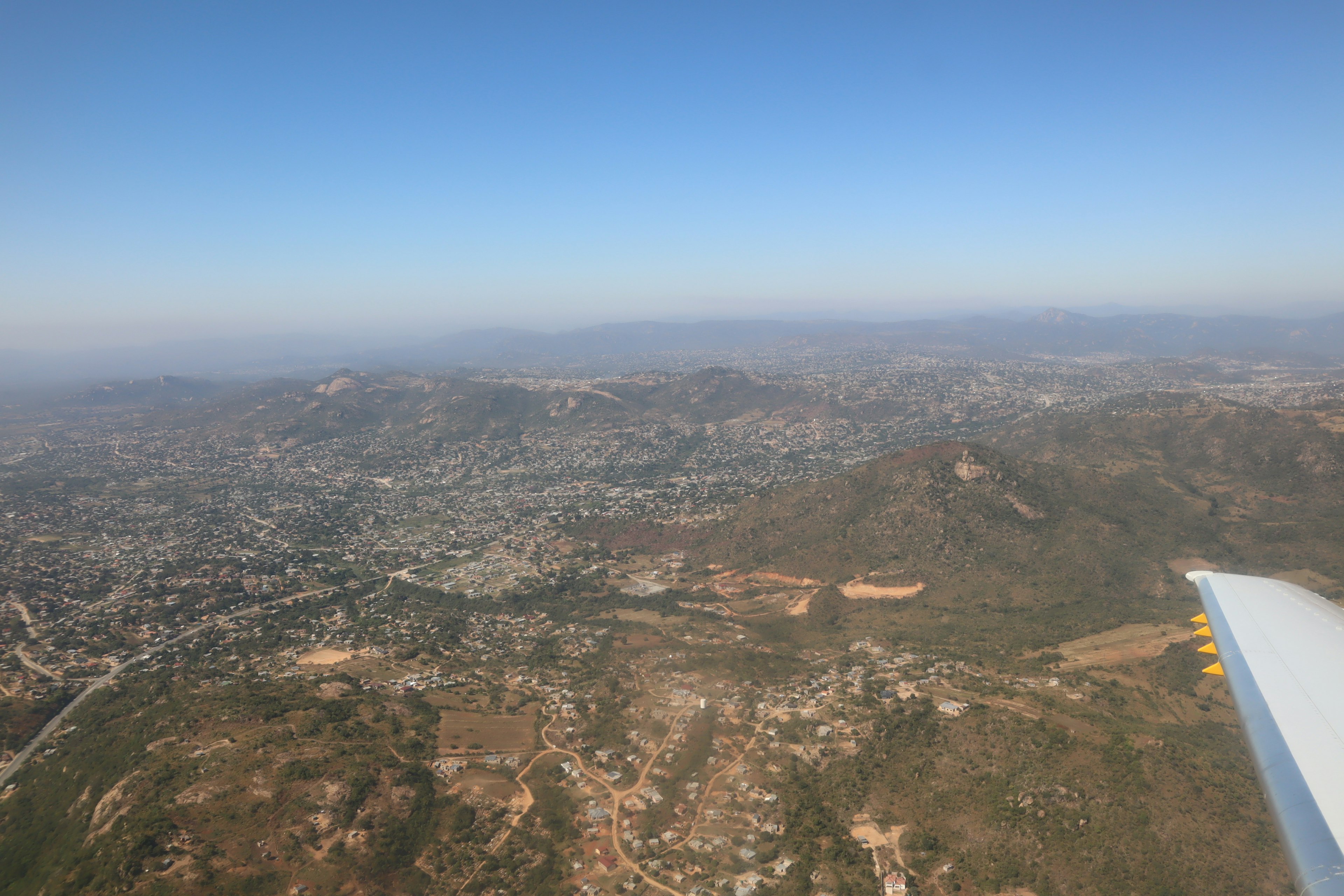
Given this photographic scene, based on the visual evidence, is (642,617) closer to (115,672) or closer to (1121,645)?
(1121,645)

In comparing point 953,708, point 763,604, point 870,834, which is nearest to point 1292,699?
point 870,834

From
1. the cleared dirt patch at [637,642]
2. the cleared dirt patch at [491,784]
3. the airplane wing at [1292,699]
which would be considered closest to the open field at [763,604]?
the cleared dirt patch at [637,642]

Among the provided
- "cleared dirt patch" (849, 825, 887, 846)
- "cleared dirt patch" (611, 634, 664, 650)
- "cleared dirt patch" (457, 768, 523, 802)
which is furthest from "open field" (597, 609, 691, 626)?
"cleared dirt patch" (849, 825, 887, 846)

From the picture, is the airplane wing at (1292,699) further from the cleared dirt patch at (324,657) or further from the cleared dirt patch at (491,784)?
the cleared dirt patch at (324,657)

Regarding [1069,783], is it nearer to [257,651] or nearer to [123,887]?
[123,887]

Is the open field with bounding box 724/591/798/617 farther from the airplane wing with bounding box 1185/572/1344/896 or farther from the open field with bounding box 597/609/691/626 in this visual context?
the airplane wing with bounding box 1185/572/1344/896

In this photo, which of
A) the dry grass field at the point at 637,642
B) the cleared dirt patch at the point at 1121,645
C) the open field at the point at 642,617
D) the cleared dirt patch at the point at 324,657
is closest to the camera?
the cleared dirt patch at the point at 1121,645

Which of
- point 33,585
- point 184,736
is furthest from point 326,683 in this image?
point 33,585
